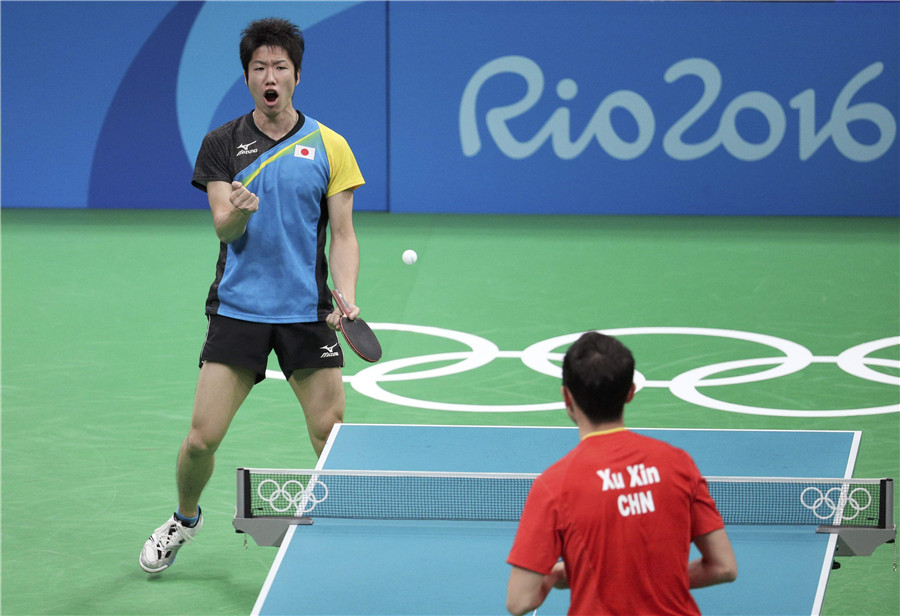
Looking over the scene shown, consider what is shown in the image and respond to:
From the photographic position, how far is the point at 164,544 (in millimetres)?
5000

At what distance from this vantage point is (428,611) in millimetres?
3711

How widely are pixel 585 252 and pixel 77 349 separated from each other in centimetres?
494

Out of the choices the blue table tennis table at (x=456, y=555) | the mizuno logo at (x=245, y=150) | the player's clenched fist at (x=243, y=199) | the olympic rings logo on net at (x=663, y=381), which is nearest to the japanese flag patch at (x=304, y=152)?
the mizuno logo at (x=245, y=150)

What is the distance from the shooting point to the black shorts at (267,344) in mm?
4660

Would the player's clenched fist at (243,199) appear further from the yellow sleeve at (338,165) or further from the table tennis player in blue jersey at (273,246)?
the yellow sleeve at (338,165)

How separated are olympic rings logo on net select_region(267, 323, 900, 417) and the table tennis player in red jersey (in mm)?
4334

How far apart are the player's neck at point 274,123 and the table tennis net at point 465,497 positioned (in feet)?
4.38

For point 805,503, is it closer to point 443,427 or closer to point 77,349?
point 443,427

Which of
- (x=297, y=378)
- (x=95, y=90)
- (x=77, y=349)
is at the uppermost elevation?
(x=95, y=90)

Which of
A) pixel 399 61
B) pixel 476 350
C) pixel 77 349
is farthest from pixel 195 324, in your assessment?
pixel 399 61

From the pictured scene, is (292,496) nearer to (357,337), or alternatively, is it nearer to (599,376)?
(357,337)

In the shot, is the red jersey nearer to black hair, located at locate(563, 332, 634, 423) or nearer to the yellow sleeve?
black hair, located at locate(563, 332, 634, 423)

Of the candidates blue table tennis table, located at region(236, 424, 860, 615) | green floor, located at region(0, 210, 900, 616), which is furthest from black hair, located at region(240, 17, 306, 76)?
green floor, located at region(0, 210, 900, 616)

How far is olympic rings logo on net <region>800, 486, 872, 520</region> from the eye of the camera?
4094 mm
